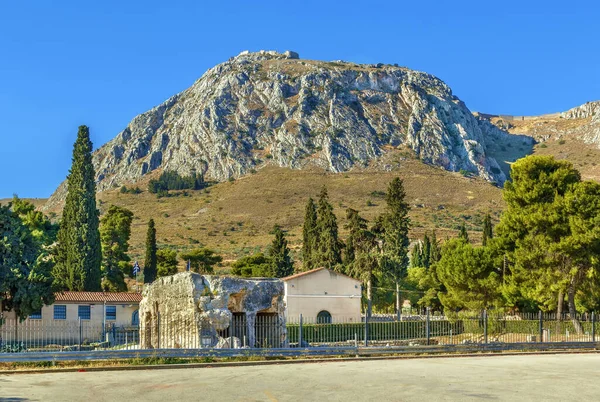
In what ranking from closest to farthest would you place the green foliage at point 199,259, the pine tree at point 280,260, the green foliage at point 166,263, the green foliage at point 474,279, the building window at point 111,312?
1. the green foliage at point 474,279
2. the building window at point 111,312
3. the pine tree at point 280,260
4. the green foliage at point 166,263
5. the green foliage at point 199,259

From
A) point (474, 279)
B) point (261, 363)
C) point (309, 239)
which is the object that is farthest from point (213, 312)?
point (309, 239)

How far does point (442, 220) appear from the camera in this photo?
151 meters

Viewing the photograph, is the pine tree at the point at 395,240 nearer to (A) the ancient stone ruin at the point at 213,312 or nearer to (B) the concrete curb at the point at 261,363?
(B) the concrete curb at the point at 261,363

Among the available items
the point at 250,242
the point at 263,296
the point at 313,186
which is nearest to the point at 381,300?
the point at 263,296

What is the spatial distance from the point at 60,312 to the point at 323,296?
19999 mm

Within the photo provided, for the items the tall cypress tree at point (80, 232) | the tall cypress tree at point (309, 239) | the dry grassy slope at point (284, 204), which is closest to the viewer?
the tall cypress tree at point (80, 232)

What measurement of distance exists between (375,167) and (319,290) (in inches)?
5332

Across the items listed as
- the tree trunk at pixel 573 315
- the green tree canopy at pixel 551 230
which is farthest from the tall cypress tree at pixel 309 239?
the tree trunk at pixel 573 315

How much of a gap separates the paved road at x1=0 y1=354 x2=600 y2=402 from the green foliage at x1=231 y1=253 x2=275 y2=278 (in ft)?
178

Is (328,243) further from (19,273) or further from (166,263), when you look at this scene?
(19,273)

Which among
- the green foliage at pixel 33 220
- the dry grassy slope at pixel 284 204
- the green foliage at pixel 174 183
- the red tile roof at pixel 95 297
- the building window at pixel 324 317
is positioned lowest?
the building window at pixel 324 317

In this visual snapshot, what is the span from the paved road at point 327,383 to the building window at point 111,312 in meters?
28.7

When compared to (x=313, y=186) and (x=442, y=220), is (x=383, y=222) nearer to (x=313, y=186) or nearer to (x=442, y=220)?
(x=442, y=220)

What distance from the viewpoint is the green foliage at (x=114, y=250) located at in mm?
72250
